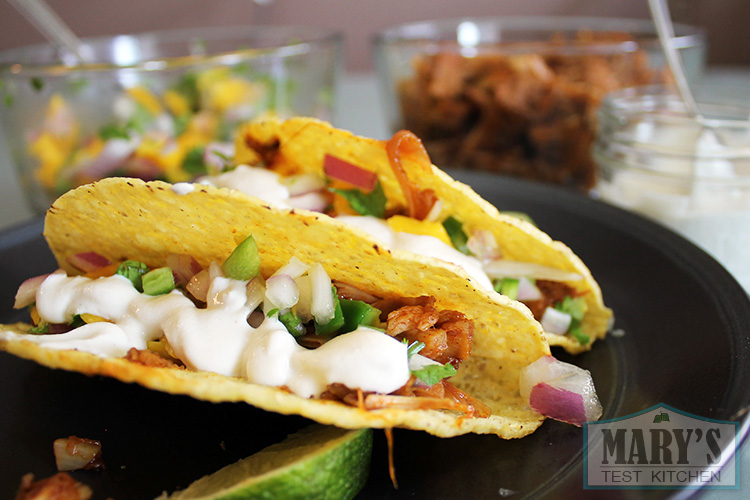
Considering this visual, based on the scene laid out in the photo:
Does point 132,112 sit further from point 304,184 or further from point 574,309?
point 574,309

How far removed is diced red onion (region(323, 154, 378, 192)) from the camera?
4.77 feet

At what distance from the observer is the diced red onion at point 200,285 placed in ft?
3.93

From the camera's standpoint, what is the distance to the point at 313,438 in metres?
1.07

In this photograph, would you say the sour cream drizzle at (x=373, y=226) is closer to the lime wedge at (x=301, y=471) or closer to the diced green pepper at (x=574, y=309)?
the diced green pepper at (x=574, y=309)

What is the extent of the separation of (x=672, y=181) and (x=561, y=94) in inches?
25.4

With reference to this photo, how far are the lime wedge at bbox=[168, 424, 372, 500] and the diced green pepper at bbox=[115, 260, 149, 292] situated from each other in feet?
1.38

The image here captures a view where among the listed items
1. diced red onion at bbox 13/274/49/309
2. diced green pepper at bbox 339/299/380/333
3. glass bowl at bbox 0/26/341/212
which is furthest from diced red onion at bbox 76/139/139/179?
diced green pepper at bbox 339/299/380/333

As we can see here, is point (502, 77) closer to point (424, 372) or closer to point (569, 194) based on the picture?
point (569, 194)

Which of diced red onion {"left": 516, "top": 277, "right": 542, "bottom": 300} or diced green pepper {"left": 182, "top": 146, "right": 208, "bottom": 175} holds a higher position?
diced green pepper {"left": 182, "top": 146, "right": 208, "bottom": 175}

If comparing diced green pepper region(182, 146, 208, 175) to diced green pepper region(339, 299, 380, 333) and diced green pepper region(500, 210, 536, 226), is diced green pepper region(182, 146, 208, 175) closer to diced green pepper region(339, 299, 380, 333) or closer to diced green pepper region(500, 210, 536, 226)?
diced green pepper region(500, 210, 536, 226)

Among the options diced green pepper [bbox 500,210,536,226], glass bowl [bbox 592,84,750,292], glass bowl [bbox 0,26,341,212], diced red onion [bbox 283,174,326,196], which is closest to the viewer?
diced red onion [bbox 283,174,326,196]

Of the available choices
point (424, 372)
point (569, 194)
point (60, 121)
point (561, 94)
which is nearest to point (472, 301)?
point (424, 372)

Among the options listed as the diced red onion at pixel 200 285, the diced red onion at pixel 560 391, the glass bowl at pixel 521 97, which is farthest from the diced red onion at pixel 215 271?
the glass bowl at pixel 521 97

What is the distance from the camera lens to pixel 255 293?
3.80ft
